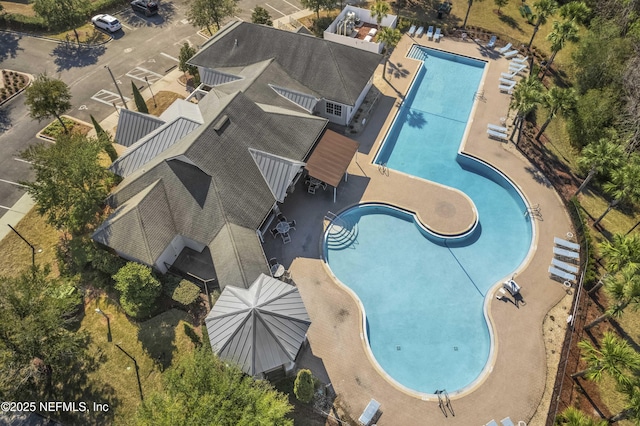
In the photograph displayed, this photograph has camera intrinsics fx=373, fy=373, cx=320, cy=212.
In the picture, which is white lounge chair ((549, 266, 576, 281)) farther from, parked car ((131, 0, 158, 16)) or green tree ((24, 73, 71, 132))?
parked car ((131, 0, 158, 16))

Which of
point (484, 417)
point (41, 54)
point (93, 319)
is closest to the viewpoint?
point (484, 417)

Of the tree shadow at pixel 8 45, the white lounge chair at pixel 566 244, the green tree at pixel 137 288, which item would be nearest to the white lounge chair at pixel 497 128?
the white lounge chair at pixel 566 244

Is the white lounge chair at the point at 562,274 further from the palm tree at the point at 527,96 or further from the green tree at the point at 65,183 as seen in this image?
the green tree at the point at 65,183

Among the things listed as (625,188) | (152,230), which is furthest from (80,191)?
(625,188)

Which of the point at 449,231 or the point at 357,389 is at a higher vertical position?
the point at 449,231

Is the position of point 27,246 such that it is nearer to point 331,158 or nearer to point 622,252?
point 331,158

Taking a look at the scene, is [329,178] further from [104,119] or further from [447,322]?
[104,119]

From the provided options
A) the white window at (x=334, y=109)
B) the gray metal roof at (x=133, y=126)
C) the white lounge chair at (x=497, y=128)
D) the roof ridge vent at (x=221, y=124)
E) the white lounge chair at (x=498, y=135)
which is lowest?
the gray metal roof at (x=133, y=126)
